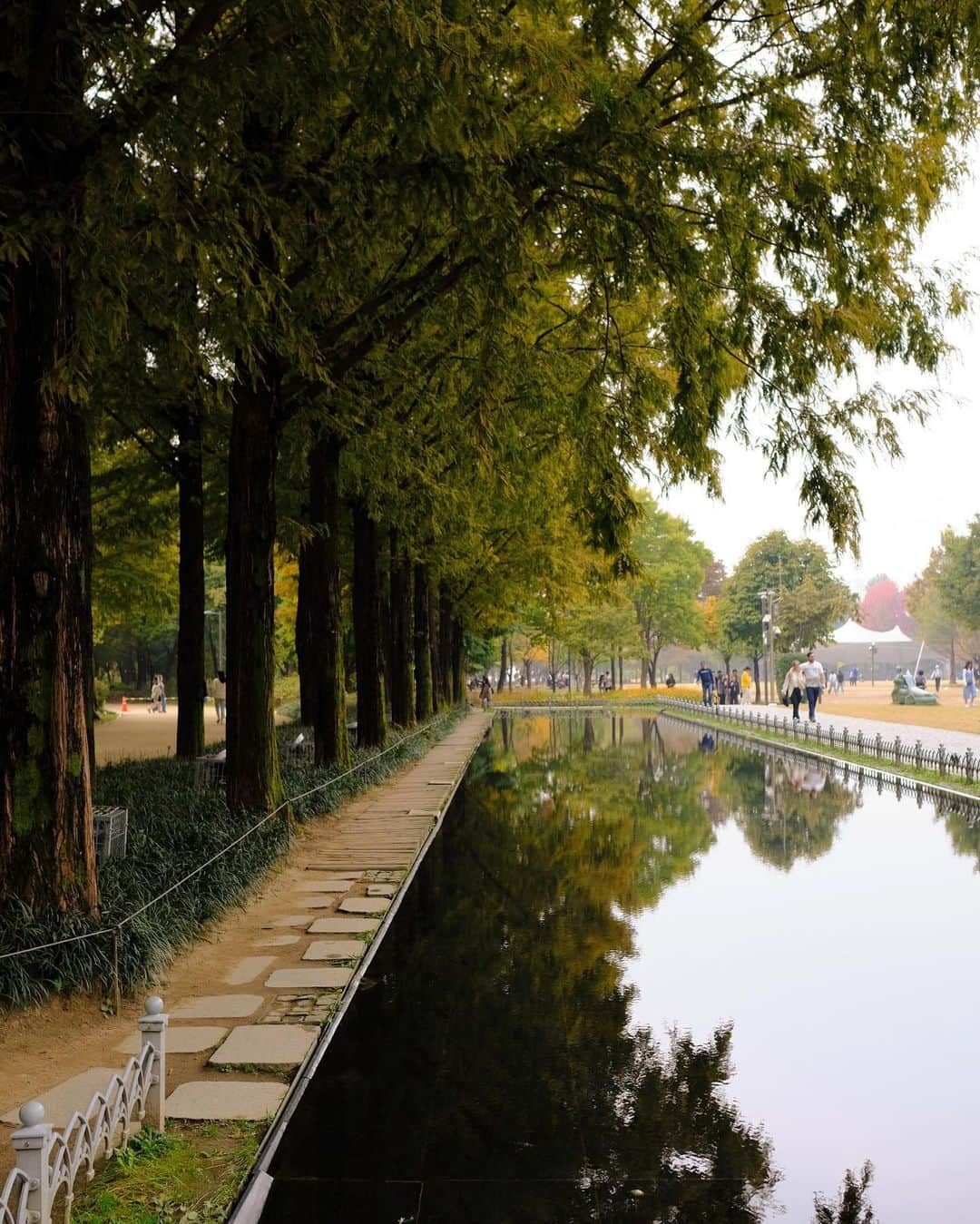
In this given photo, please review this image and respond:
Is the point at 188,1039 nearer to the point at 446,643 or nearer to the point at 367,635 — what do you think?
the point at 367,635

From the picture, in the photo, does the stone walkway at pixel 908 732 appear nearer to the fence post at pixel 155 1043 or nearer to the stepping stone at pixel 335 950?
the stepping stone at pixel 335 950

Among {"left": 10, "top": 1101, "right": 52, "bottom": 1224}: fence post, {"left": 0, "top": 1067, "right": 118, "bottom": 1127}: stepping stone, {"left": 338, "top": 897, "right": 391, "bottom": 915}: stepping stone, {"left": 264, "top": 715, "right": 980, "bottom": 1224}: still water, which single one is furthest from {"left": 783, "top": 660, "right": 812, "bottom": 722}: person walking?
{"left": 10, "top": 1101, "right": 52, "bottom": 1224}: fence post

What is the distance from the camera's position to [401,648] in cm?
2889

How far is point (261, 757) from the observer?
12.7 metres

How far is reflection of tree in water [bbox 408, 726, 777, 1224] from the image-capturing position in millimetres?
5016

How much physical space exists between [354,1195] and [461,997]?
119 inches

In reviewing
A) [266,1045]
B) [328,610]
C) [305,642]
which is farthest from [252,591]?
[305,642]

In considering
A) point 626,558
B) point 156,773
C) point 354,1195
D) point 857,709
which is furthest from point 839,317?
point 857,709

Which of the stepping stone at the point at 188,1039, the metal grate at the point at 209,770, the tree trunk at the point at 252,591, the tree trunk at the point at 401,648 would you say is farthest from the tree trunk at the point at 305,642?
the stepping stone at the point at 188,1039

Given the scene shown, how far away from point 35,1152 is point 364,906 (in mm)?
6158

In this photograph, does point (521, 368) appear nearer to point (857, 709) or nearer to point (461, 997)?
point (461, 997)

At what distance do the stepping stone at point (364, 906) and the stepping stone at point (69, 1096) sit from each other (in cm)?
390

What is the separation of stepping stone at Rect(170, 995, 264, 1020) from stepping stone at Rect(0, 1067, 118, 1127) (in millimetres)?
906

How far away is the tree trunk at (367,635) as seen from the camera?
22.1m
